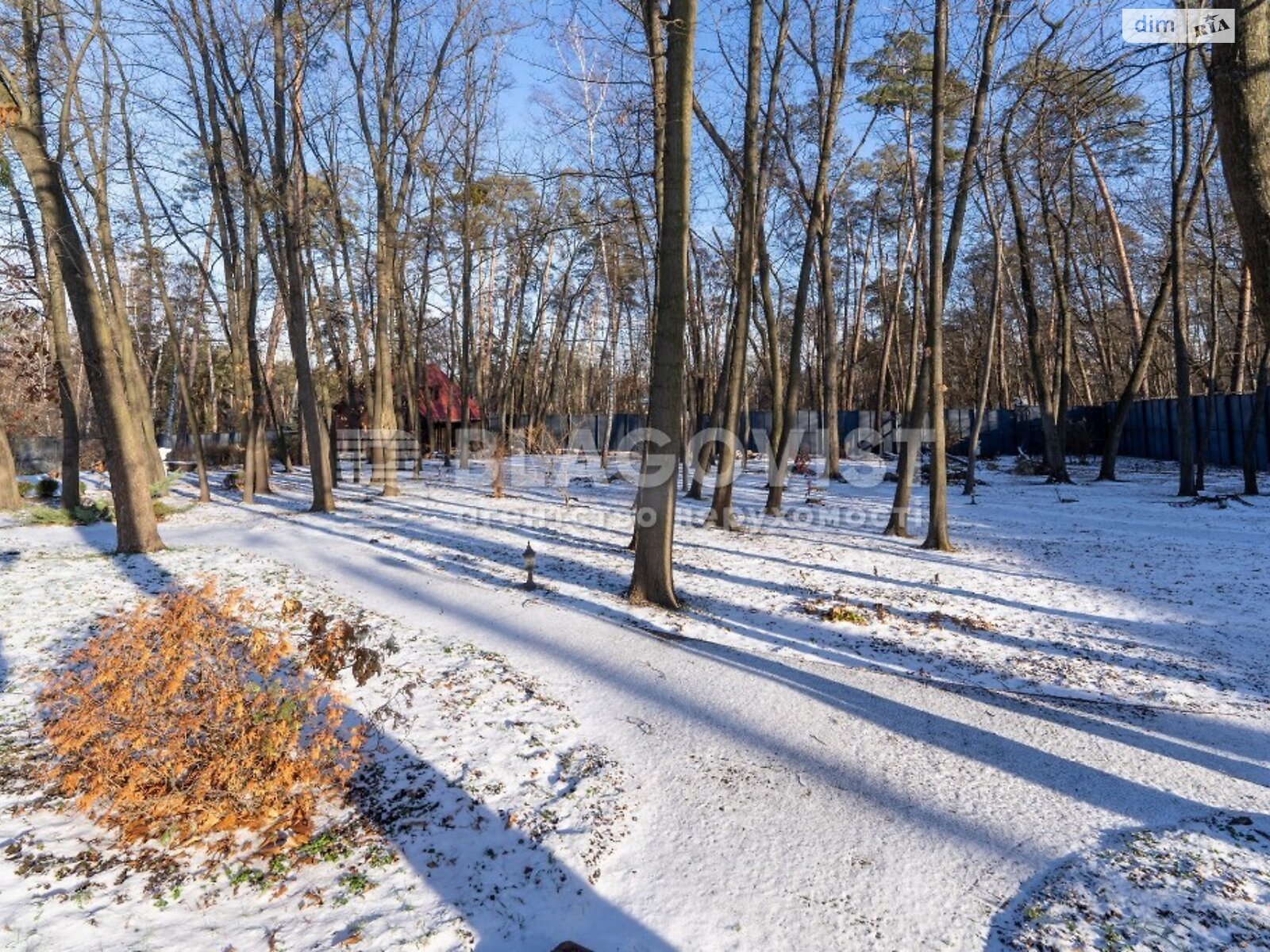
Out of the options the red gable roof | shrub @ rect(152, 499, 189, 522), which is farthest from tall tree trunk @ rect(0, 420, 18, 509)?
the red gable roof

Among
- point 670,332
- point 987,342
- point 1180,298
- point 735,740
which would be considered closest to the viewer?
point 735,740

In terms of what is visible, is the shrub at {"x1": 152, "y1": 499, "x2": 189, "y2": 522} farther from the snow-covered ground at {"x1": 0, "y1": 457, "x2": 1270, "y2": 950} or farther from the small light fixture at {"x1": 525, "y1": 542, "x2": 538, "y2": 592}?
the small light fixture at {"x1": 525, "y1": 542, "x2": 538, "y2": 592}

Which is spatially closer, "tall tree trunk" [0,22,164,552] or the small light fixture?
the small light fixture

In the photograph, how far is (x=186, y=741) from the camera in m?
3.02

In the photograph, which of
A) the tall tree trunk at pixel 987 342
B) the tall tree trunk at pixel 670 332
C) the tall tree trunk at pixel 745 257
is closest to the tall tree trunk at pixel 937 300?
the tall tree trunk at pixel 745 257

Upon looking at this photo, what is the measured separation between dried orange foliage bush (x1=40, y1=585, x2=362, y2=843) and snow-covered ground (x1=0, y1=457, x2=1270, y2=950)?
26 centimetres

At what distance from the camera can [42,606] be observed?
5.70 m

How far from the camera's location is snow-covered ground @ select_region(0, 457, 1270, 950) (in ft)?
8.56

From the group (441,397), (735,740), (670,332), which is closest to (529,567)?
(670,332)

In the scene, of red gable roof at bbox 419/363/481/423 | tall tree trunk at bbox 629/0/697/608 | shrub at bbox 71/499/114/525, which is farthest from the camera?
red gable roof at bbox 419/363/481/423

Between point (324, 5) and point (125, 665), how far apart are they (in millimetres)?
12651

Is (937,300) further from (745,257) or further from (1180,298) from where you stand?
(1180,298)

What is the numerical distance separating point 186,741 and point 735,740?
2952 millimetres

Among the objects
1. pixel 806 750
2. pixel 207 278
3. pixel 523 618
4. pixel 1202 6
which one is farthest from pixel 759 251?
pixel 207 278
